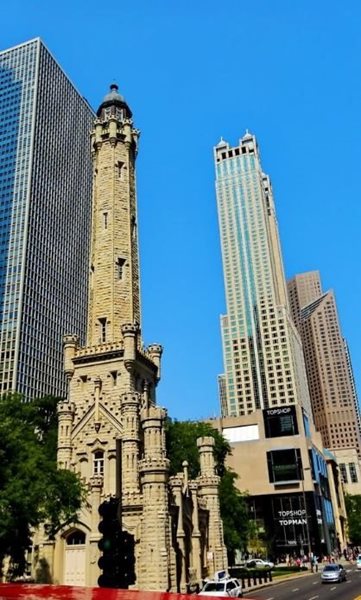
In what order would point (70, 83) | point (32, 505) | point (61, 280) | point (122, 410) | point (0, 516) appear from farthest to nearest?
point (70, 83) → point (61, 280) → point (122, 410) → point (32, 505) → point (0, 516)

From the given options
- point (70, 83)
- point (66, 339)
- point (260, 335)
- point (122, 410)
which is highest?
point (70, 83)

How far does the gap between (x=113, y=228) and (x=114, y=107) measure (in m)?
15.2

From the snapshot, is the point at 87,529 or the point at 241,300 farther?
the point at 241,300

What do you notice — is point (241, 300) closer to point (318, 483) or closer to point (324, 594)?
point (318, 483)

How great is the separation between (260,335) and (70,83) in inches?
3815

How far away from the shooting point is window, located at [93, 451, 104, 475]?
4034 cm

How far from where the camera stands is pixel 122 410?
4066cm

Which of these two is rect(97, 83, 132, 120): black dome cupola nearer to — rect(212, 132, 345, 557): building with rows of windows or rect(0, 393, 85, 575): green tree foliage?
rect(0, 393, 85, 575): green tree foliage

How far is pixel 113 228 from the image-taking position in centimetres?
4897

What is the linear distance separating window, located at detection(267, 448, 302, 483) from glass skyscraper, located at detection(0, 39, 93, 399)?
56552 mm

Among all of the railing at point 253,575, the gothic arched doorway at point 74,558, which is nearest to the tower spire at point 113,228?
the gothic arched doorway at point 74,558

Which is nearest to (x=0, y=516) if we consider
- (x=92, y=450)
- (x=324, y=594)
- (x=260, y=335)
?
(x=92, y=450)

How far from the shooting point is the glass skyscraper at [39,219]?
12706cm

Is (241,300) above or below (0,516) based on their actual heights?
above
